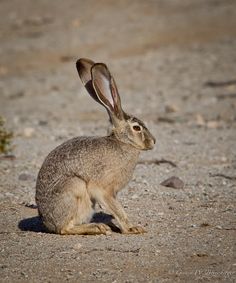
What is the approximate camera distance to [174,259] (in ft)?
19.0

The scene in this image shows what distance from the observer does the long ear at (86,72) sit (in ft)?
22.9

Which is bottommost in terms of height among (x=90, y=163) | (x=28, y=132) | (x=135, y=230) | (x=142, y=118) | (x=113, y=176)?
(x=142, y=118)

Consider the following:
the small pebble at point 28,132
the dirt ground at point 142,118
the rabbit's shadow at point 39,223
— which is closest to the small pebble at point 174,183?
the dirt ground at point 142,118

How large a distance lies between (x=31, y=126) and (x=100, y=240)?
706cm

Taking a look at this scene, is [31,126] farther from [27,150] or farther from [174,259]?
[174,259]

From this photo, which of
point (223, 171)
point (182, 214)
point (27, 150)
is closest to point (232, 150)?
point (223, 171)

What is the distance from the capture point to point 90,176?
646 centimetres

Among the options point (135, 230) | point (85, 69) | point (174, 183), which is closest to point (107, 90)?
point (85, 69)

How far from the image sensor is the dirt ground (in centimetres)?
584

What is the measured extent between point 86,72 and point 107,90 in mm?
349

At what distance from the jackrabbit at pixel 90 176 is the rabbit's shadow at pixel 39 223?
217 mm

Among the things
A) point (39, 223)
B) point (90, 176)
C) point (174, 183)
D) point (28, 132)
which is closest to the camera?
point (90, 176)

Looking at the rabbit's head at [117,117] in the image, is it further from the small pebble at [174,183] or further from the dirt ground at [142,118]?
the small pebble at [174,183]

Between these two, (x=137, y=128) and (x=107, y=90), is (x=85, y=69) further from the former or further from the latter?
(x=137, y=128)
